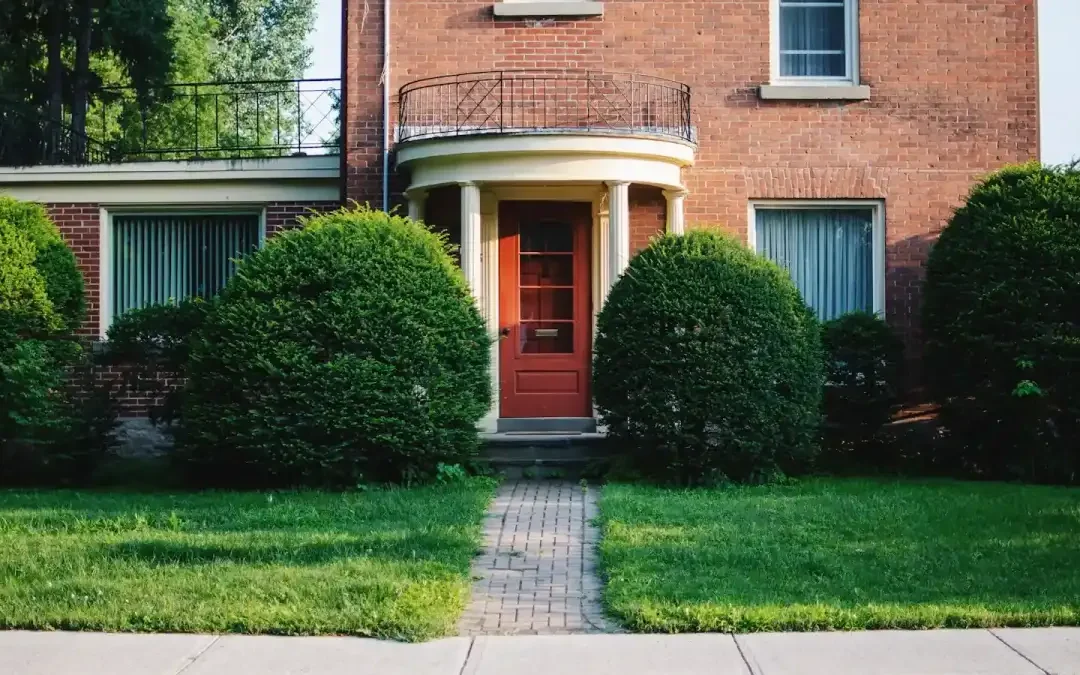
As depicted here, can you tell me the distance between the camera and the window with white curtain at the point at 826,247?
13094mm

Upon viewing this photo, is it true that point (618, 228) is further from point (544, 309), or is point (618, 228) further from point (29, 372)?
point (29, 372)

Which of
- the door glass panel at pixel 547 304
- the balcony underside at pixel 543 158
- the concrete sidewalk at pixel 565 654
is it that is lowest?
the concrete sidewalk at pixel 565 654

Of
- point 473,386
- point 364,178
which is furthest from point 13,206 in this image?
point 473,386

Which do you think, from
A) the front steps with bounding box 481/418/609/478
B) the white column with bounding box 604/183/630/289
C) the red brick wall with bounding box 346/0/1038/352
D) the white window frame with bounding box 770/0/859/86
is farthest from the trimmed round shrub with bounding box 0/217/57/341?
the white window frame with bounding box 770/0/859/86

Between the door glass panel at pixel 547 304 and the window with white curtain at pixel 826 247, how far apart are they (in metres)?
2.22

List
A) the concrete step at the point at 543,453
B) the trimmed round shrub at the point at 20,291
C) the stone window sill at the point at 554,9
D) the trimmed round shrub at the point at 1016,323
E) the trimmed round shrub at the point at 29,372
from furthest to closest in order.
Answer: the stone window sill at the point at 554,9 → the concrete step at the point at 543,453 → the trimmed round shrub at the point at 20,291 → the trimmed round shrub at the point at 29,372 → the trimmed round shrub at the point at 1016,323

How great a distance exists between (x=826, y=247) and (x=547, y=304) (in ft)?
10.2

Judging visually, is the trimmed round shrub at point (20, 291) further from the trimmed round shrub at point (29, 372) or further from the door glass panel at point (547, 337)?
the door glass panel at point (547, 337)

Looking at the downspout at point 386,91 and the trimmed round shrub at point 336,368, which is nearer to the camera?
the trimmed round shrub at point 336,368

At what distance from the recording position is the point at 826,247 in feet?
43.0

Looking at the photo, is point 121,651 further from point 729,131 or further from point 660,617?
point 729,131

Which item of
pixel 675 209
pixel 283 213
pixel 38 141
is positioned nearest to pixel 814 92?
pixel 675 209

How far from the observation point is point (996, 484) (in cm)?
1098

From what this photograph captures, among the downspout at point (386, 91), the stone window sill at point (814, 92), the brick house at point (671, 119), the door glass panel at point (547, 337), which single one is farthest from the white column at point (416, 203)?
the stone window sill at point (814, 92)
